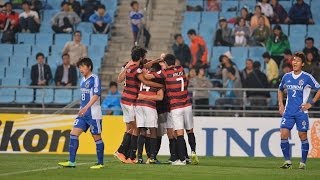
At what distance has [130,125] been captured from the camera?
21.3 meters

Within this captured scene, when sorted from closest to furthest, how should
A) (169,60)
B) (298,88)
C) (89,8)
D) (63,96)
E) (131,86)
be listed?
(298,88) → (169,60) → (131,86) → (63,96) → (89,8)

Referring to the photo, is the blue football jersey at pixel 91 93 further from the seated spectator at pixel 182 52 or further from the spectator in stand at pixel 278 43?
the spectator in stand at pixel 278 43

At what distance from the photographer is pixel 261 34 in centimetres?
3027

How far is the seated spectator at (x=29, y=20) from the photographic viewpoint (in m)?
32.2

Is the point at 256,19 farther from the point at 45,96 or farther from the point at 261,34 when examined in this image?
the point at 45,96

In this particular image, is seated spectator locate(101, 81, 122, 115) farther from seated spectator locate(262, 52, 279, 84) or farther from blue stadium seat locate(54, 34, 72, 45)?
blue stadium seat locate(54, 34, 72, 45)

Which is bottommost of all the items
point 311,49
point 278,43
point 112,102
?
point 112,102

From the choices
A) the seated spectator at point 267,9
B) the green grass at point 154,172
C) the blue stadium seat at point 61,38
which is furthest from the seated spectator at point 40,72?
the green grass at point 154,172

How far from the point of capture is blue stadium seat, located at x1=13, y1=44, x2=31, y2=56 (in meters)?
31.6

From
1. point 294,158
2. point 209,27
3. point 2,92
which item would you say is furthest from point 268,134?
point 2,92

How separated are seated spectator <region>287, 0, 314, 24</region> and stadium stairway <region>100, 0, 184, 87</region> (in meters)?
3.86

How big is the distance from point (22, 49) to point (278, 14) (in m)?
8.35

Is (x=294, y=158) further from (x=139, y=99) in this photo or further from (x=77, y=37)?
(x=77, y=37)

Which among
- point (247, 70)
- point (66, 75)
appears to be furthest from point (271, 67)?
point (66, 75)
